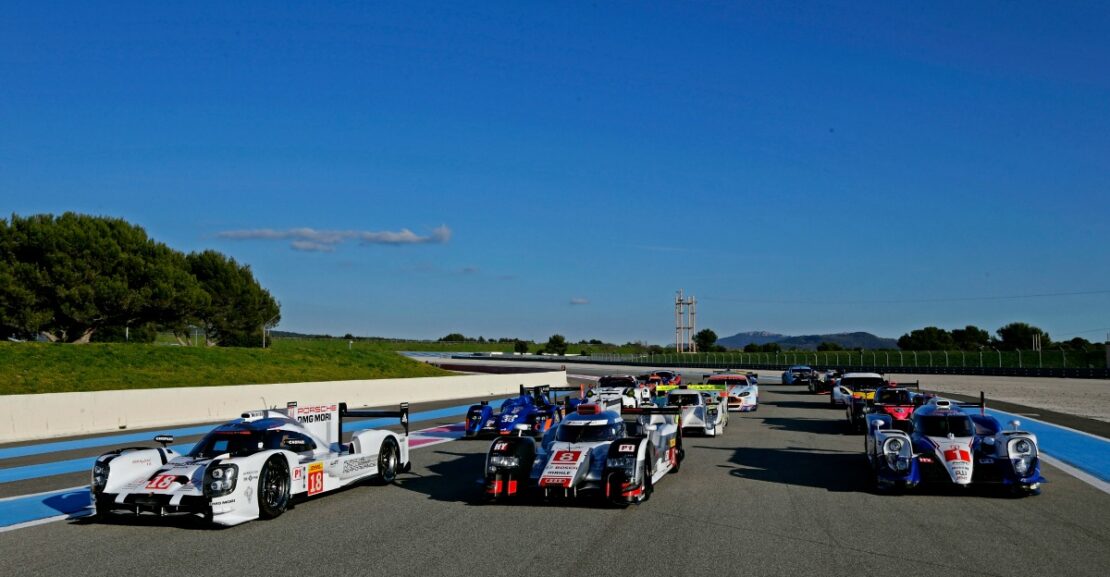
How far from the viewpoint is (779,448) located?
20547mm

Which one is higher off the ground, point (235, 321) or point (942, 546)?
point (235, 321)

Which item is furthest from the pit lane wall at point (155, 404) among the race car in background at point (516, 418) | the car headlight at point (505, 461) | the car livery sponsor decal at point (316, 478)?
the car headlight at point (505, 461)

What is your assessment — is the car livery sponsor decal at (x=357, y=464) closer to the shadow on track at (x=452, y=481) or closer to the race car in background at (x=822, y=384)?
the shadow on track at (x=452, y=481)

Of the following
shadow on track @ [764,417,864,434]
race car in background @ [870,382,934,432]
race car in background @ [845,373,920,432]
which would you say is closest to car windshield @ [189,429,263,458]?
race car in background @ [845,373,920,432]

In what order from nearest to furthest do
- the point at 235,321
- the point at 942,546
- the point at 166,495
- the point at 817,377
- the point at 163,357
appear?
the point at 942,546, the point at 166,495, the point at 163,357, the point at 817,377, the point at 235,321

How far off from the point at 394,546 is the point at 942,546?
6.26 meters

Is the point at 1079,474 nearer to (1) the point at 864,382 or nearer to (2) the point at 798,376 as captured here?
(1) the point at 864,382

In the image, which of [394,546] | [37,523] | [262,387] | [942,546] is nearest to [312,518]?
[394,546]

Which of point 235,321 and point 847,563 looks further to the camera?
point 235,321

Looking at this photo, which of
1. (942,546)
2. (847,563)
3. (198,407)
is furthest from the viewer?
(198,407)

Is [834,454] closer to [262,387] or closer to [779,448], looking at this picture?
[779,448]

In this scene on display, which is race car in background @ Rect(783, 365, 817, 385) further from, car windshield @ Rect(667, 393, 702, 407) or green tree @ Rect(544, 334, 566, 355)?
green tree @ Rect(544, 334, 566, 355)

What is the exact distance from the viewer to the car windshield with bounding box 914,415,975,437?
47.6 ft

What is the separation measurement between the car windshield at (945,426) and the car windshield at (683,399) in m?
10.1
